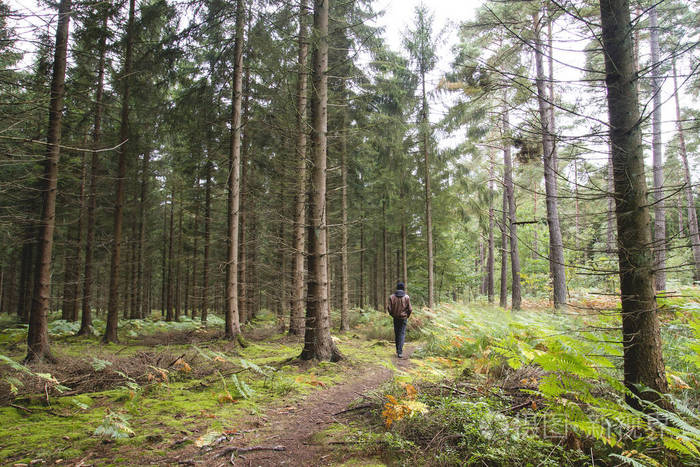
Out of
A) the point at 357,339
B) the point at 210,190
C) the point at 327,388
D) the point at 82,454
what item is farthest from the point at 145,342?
the point at 82,454

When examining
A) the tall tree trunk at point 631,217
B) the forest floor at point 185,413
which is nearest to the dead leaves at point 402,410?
the forest floor at point 185,413

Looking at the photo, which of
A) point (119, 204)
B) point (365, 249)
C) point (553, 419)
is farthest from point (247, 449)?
point (119, 204)

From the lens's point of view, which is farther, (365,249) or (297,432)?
(365,249)

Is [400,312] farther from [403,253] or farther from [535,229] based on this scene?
[403,253]

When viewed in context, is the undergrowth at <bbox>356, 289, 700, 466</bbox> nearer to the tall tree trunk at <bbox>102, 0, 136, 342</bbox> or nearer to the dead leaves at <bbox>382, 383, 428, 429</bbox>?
the dead leaves at <bbox>382, 383, 428, 429</bbox>

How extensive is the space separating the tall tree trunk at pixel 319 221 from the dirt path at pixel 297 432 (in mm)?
1441

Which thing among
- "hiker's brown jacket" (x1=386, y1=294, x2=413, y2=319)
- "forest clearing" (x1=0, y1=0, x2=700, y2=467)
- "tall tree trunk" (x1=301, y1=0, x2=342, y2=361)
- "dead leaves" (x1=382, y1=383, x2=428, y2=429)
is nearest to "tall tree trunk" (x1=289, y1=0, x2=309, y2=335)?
"forest clearing" (x1=0, y1=0, x2=700, y2=467)

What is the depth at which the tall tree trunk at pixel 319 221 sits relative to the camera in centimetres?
723

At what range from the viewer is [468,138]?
16.4 metres

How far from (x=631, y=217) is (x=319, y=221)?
541cm

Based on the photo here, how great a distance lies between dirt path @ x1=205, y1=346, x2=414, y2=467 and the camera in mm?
3350

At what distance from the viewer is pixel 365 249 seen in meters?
8.16

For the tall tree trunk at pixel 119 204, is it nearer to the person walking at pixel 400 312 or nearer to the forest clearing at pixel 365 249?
the forest clearing at pixel 365 249

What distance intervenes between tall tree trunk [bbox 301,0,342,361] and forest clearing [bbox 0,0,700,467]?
0.06 meters
